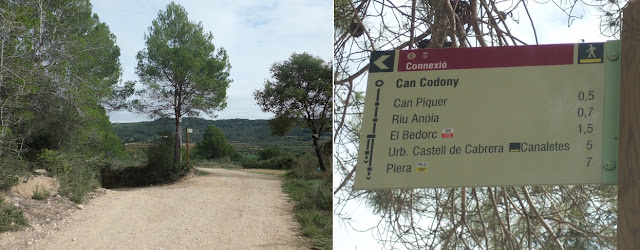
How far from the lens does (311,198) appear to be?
15.0 ft

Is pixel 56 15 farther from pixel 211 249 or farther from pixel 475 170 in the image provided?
pixel 475 170

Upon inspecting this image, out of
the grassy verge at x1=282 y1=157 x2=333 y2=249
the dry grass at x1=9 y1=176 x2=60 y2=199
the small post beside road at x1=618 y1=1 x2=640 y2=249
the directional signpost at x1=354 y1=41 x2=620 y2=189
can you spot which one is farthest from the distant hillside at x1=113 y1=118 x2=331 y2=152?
the small post beside road at x1=618 y1=1 x2=640 y2=249

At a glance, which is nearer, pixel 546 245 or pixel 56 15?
pixel 546 245

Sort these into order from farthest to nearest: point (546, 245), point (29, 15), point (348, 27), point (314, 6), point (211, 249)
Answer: point (314, 6), point (211, 249), point (29, 15), point (348, 27), point (546, 245)

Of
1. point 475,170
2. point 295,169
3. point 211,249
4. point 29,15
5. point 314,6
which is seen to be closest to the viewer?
point 475,170

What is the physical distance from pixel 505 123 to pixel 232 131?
302 cm

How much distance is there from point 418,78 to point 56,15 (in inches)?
130

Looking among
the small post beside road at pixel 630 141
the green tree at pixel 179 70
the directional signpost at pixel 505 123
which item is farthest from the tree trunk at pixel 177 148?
the small post beside road at pixel 630 141

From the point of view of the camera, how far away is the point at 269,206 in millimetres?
4504

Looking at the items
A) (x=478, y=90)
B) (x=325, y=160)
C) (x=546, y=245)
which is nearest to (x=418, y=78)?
(x=478, y=90)

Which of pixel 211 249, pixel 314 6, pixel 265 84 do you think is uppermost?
pixel 314 6

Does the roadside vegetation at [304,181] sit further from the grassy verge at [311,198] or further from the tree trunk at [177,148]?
the tree trunk at [177,148]

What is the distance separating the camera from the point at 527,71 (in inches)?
47.9

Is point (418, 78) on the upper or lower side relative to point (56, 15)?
lower
